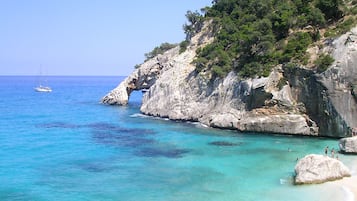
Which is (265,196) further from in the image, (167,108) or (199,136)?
(167,108)

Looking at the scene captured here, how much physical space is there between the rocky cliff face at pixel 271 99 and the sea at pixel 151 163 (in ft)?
5.12

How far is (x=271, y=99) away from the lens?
44.7 metres

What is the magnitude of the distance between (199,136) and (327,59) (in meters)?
15.3

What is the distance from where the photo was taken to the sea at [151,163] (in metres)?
25.4

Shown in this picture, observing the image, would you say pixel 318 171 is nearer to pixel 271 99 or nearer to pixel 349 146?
pixel 349 146

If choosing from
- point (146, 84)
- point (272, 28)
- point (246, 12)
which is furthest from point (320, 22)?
point (146, 84)

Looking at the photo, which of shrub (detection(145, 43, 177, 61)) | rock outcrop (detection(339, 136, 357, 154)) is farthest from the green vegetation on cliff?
shrub (detection(145, 43, 177, 61))

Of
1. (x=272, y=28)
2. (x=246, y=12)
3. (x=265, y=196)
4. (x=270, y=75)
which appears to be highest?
(x=246, y=12)

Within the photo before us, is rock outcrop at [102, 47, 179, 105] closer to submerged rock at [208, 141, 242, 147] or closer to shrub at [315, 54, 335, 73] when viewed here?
submerged rock at [208, 141, 242, 147]

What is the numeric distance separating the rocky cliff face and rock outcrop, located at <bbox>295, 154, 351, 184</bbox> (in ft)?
46.9

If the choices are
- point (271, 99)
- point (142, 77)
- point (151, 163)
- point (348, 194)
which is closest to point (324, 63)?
point (271, 99)

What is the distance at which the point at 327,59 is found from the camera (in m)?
41.1

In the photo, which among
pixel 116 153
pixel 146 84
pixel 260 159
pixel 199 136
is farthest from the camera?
pixel 146 84

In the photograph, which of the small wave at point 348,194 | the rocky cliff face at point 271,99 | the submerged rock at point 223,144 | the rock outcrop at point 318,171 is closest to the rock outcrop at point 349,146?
the rocky cliff face at point 271,99
